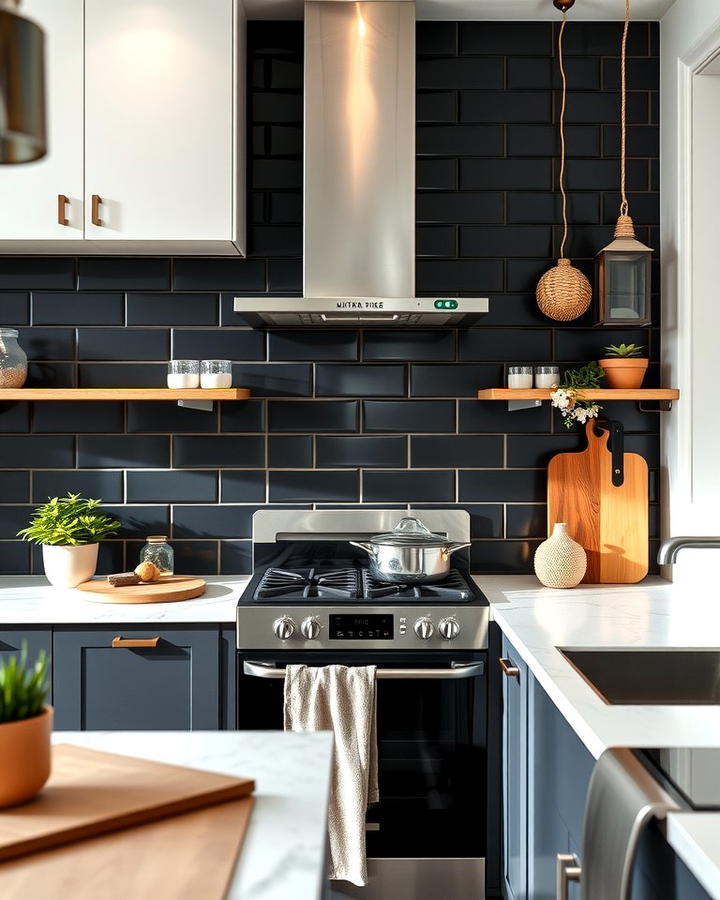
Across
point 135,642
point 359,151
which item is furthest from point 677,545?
point 359,151

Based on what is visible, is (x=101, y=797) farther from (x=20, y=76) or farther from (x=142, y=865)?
(x=20, y=76)

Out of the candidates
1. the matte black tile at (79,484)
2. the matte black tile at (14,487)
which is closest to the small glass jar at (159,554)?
the matte black tile at (79,484)

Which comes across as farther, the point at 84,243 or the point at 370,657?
the point at 84,243

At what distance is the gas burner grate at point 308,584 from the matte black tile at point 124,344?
82cm

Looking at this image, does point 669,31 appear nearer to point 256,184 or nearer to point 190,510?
point 256,184

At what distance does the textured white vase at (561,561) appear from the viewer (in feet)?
8.68

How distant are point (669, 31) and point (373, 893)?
2717 millimetres

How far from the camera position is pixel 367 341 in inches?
116

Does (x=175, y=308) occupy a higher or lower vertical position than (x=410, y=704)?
higher

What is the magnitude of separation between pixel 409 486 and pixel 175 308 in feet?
3.18

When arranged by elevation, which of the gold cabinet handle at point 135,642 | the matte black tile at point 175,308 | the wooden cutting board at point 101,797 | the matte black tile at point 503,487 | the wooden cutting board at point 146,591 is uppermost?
the matte black tile at point 175,308

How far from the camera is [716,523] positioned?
2707 millimetres

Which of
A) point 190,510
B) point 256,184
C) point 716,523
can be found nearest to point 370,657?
point 190,510

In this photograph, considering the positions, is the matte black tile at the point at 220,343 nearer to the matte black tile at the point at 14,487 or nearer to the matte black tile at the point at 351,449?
the matte black tile at the point at 351,449
